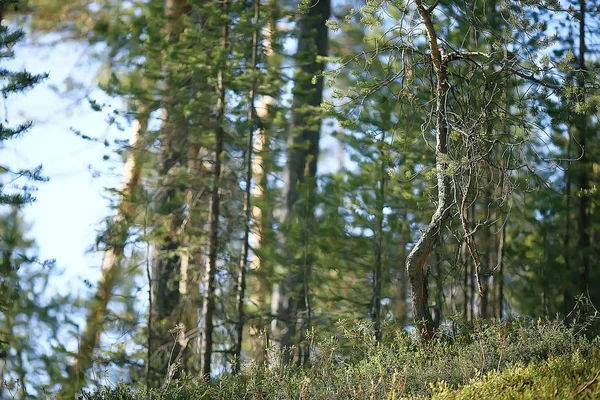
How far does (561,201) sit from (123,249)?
671cm

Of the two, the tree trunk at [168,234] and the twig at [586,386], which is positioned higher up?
the tree trunk at [168,234]

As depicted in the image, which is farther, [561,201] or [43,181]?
[561,201]

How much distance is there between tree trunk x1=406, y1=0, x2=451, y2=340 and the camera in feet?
23.4

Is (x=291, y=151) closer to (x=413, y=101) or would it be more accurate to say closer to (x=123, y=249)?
(x=123, y=249)

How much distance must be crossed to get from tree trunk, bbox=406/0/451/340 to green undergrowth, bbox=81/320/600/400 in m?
0.32

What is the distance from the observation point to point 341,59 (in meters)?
7.22

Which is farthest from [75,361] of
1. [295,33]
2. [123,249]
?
→ [295,33]

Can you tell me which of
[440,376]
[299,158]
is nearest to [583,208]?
[299,158]

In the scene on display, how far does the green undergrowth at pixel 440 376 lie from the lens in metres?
5.57

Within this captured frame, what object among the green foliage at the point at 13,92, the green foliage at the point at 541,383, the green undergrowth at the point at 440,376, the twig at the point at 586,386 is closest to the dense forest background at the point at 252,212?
the green foliage at the point at 13,92

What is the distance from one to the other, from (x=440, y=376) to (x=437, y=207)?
Result: 67.6 inches

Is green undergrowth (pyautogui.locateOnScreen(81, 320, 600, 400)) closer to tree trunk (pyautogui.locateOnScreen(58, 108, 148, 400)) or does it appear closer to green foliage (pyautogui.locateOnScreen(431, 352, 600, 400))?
green foliage (pyautogui.locateOnScreen(431, 352, 600, 400))

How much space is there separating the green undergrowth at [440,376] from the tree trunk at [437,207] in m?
0.32

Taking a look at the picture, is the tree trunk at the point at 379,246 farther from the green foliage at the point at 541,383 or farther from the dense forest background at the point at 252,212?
the green foliage at the point at 541,383
